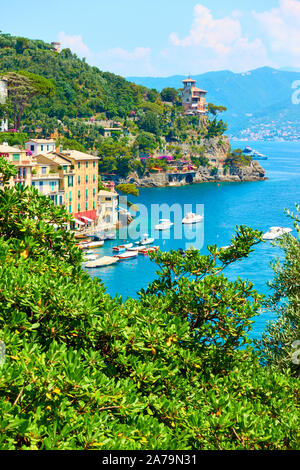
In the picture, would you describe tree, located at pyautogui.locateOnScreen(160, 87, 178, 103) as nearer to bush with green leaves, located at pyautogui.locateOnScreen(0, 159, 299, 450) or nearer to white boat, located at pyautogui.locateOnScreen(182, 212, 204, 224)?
white boat, located at pyautogui.locateOnScreen(182, 212, 204, 224)

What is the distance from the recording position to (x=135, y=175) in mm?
88000

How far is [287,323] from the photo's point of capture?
10789 mm

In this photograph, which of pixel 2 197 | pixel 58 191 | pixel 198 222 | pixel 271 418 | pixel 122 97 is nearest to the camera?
pixel 271 418

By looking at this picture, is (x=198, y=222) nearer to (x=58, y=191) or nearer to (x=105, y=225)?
(x=105, y=225)

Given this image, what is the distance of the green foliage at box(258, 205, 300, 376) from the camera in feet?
33.7

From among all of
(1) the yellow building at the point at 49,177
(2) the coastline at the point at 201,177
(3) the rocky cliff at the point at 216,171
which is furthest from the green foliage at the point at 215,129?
(1) the yellow building at the point at 49,177

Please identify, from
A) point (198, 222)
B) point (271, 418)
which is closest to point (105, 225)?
point (198, 222)

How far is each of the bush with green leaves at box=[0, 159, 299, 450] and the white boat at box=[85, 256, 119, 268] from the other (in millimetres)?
29813

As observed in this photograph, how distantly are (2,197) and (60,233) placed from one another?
1033mm

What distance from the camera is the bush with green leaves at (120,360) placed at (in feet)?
15.8

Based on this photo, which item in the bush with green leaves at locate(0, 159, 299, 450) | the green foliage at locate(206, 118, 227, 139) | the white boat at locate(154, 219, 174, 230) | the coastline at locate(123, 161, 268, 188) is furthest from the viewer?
the green foliage at locate(206, 118, 227, 139)

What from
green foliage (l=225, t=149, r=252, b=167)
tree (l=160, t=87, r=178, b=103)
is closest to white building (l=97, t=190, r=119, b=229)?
green foliage (l=225, t=149, r=252, b=167)

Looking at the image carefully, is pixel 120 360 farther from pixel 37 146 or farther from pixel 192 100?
pixel 192 100

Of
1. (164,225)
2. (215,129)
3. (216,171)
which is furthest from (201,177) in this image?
(164,225)
